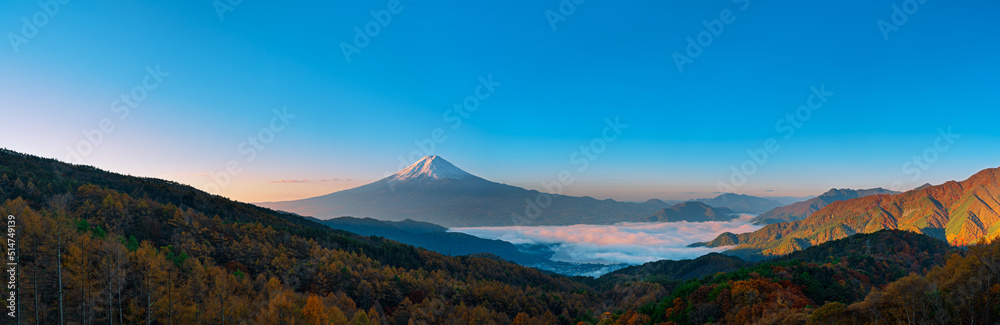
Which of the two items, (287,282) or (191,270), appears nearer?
(191,270)

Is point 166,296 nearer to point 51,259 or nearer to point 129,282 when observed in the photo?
point 129,282

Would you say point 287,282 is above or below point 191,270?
below

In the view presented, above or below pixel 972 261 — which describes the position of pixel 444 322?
below

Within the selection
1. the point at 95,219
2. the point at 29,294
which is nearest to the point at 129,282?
the point at 29,294

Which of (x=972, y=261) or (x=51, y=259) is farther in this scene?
(x=972, y=261)

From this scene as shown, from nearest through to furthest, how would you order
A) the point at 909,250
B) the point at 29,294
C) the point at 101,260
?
the point at 29,294 → the point at 101,260 → the point at 909,250

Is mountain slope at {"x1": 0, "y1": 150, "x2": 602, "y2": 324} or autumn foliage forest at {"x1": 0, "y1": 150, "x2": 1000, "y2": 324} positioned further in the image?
mountain slope at {"x1": 0, "y1": 150, "x2": 602, "y2": 324}

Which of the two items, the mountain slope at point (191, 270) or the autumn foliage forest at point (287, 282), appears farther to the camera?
the mountain slope at point (191, 270)

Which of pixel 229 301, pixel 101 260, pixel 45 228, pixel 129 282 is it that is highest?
pixel 45 228
